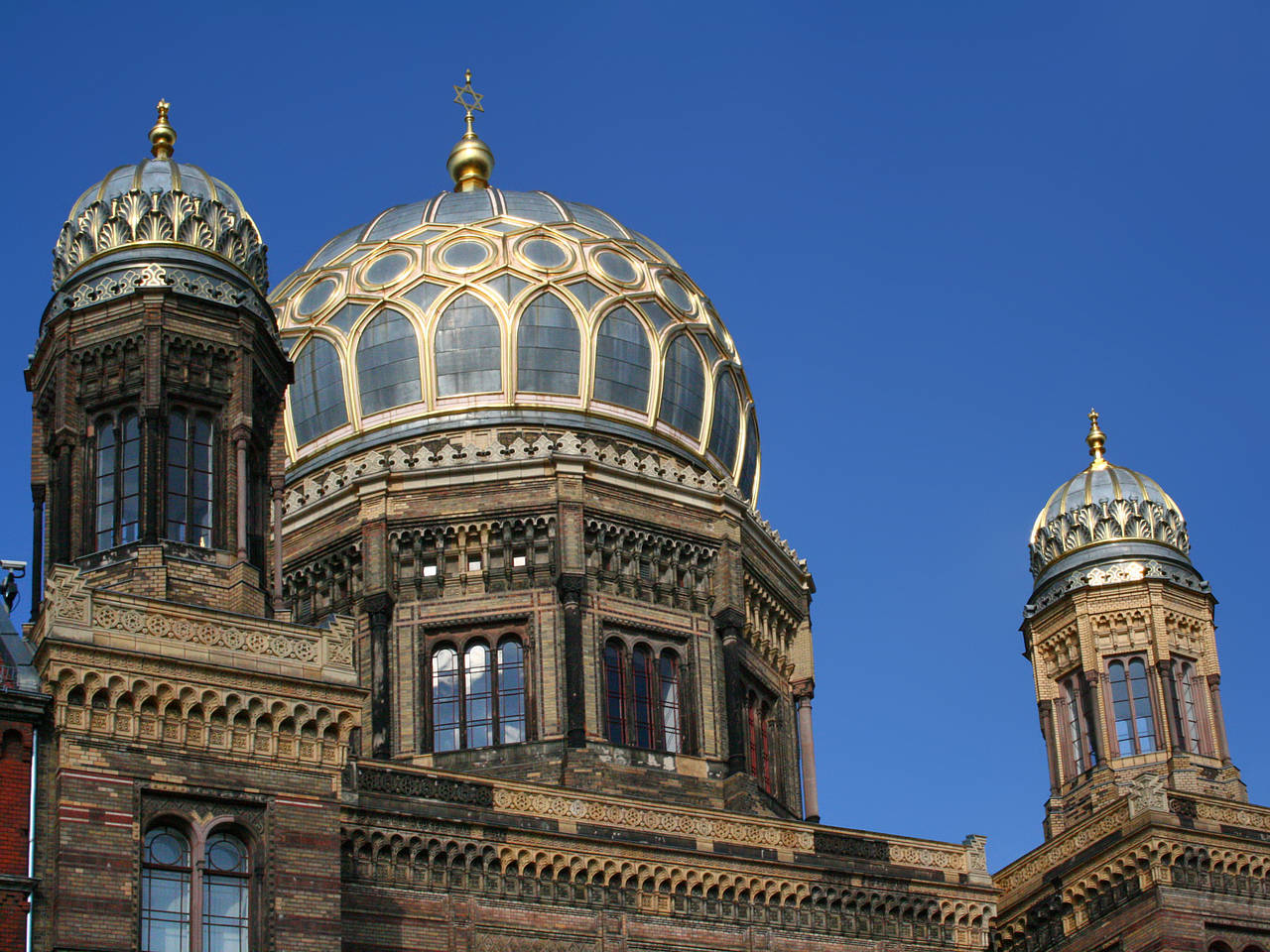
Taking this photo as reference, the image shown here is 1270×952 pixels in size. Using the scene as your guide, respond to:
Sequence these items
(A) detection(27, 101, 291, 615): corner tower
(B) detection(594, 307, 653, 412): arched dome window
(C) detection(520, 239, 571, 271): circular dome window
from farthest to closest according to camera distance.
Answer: (C) detection(520, 239, 571, 271): circular dome window, (B) detection(594, 307, 653, 412): arched dome window, (A) detection(27, 101, 291, 615): corner tower

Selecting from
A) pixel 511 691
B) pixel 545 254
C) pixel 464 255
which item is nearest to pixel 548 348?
pixel 545 254

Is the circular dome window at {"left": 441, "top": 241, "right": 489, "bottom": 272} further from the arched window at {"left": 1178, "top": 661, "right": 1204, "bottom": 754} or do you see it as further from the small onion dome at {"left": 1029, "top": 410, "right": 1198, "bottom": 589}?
the arched window at {"left": 1178, "top": 661, "right": 1204, "bottom": 754}

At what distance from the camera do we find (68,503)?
36.4 metres

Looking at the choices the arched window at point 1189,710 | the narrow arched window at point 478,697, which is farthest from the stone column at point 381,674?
the arched window at point 1189,710

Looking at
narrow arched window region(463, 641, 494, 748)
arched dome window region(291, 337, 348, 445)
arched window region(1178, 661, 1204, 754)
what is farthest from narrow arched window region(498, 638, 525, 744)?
arched window region(1178, 661, 1204, 754)

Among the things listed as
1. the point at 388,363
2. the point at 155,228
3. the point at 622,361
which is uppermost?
the point at 388,363

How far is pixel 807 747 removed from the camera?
49.2 meters

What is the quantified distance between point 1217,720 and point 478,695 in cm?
1370

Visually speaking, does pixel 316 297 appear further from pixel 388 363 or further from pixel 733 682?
pixel 733 682

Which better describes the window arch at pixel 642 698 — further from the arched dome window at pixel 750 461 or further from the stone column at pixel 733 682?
the arched dome window at pixel 750 461

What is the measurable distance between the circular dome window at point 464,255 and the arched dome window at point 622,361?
9.21 feet

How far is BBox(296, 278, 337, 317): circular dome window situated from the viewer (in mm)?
50500

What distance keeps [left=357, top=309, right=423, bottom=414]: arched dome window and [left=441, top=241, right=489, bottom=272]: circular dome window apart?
5.01 ft

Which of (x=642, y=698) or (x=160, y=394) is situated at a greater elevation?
(x=160, y=394)
